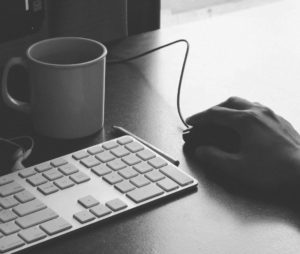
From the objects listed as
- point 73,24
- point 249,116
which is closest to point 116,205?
point 249,116

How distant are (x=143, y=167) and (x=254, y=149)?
15cm

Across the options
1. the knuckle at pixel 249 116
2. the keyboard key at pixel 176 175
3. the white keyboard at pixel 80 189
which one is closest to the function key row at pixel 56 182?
the white keyboard at pixel 80 189

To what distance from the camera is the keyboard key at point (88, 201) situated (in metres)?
0.79

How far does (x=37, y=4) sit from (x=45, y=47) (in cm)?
7

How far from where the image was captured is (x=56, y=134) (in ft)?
3.14

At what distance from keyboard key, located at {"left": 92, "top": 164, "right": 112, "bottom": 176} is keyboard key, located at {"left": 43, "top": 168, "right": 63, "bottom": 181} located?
45 millimetres

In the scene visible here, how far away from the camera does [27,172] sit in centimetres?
85

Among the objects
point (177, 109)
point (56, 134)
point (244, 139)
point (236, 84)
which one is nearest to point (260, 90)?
point (236, 84)

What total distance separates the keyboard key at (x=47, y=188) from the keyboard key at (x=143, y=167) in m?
0.11

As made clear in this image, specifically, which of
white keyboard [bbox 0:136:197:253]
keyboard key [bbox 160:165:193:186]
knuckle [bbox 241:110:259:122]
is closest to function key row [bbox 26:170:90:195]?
white keyboard [bbox 0:136:197:253]

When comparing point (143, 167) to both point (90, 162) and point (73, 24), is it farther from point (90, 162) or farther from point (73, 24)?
point (73, 24)

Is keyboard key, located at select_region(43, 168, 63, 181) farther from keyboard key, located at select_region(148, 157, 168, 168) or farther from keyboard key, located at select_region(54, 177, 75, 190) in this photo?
keyboard key, located at select_region(148, 157, 168, 168)

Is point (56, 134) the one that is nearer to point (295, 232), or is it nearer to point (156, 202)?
point (156, 202)

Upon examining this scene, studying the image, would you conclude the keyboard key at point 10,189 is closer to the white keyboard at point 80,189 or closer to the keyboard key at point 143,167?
the white keyboard at point 80,189
